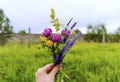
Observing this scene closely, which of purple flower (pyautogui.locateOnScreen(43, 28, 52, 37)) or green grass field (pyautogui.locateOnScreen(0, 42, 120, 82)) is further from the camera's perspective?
green grass field (pyautogui.locateOnScreen(0, 42, 120, 82))

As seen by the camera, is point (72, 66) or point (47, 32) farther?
point (72, 66)

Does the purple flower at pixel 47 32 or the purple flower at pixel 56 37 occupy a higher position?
the purple flower at pixel 47 32

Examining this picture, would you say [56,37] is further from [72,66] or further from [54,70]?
[72,66]

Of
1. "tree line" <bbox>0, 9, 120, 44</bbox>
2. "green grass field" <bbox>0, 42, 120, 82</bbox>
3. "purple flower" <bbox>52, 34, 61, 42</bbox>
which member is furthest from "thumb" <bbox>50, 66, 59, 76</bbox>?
"tree line" <bbox>0, 9, 120, 44</bbox>

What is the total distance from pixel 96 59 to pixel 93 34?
379 inches

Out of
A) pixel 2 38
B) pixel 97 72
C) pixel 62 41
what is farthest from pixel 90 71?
pixel 2 38

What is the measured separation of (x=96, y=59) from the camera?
7.24 meters

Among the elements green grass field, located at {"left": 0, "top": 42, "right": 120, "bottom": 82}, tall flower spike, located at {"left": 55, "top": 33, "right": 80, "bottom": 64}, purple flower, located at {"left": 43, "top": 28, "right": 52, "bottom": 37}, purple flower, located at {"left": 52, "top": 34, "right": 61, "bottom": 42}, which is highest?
purple flower, located at {"left": 43, "top": 28, "right": 52, "bottom": 37}

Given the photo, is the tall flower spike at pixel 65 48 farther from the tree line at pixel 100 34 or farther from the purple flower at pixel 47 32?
the tree line at pixel 100 34

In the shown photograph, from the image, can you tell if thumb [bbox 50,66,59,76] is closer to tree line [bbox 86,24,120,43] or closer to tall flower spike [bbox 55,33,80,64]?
tall flower spike [bbox 55,33,80,64]

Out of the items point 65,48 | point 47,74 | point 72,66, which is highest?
point 65,48

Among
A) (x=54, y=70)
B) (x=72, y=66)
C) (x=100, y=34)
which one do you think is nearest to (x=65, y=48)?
(x=54, y=70)

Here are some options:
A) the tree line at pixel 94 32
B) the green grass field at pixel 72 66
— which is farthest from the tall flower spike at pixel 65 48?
the tree line at pixel 94 32

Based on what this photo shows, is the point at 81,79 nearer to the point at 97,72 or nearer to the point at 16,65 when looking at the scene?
the point at 97,72
